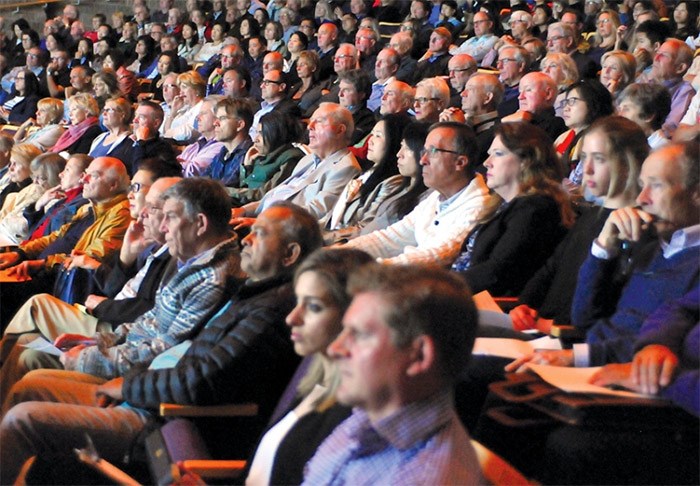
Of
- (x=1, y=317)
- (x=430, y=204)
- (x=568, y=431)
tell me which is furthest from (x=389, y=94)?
(x=568, y=431)

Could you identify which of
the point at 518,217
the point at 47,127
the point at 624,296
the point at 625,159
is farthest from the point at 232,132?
the point at 624,296

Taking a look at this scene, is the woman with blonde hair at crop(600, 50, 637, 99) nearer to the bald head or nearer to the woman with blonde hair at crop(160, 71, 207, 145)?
the bald head

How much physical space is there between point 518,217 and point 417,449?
1.65m

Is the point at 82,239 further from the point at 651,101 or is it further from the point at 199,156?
the point at 651,101

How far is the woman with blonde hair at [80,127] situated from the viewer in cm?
660

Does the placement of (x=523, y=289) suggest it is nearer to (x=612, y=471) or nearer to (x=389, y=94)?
(x=612, y=471)

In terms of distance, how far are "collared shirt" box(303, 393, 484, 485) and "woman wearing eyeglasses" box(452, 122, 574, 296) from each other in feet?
5.03

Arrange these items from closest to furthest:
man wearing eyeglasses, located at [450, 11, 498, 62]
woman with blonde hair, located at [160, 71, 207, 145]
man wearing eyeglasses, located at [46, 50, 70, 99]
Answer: woman with blonde hair, located at [160, 71, 207, 145]
man wearing eyeglasses, located at [450, 11, 498, 62]
man wearing eyeglasses, located at [46, 50, 70, 99]

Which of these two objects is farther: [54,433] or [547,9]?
[547,9]

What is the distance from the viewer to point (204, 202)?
2.93 meters

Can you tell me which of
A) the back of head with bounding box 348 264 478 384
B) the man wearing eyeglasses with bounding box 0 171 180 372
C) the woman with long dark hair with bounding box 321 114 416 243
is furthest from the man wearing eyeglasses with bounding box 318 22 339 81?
the back of head with bounding box 348 264 478 384

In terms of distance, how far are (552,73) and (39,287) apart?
284cm

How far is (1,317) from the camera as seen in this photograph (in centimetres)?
373

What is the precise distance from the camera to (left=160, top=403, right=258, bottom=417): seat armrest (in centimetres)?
232
